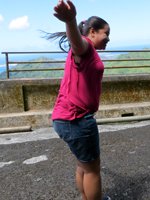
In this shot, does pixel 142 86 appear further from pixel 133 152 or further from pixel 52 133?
pixel 133 152

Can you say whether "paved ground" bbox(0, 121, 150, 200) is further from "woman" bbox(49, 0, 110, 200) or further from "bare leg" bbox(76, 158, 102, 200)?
"woman" bbox(49, 0, 110, 200)

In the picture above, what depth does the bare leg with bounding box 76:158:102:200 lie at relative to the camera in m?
2.44

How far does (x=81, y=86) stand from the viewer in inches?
87.7

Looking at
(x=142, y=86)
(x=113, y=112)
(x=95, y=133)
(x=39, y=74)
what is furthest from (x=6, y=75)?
(x=95, y=133)

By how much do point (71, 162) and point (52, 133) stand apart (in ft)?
6.08

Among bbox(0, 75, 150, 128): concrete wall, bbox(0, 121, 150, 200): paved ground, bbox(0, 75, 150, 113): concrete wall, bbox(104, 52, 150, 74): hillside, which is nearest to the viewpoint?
bbox(0, 121, 150, 200): paved ground

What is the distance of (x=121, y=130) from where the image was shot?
598 centimetres

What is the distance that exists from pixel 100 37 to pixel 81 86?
1.22 feet

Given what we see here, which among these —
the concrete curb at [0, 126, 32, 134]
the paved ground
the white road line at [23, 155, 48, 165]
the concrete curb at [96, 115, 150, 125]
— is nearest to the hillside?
the concrete curb at [96, 115, 150, 125]

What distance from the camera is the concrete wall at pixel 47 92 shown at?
663 cm

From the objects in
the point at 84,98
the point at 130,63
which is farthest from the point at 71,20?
the point at 130,63

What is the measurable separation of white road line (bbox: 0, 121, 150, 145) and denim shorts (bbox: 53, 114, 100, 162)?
3338 millimetres

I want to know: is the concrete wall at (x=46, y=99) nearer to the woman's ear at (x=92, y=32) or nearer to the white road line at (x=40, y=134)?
the white road line at (x=40, y=134)

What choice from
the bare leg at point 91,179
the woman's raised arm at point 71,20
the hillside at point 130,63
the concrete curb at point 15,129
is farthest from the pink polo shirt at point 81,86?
the hillside at point 130,63
